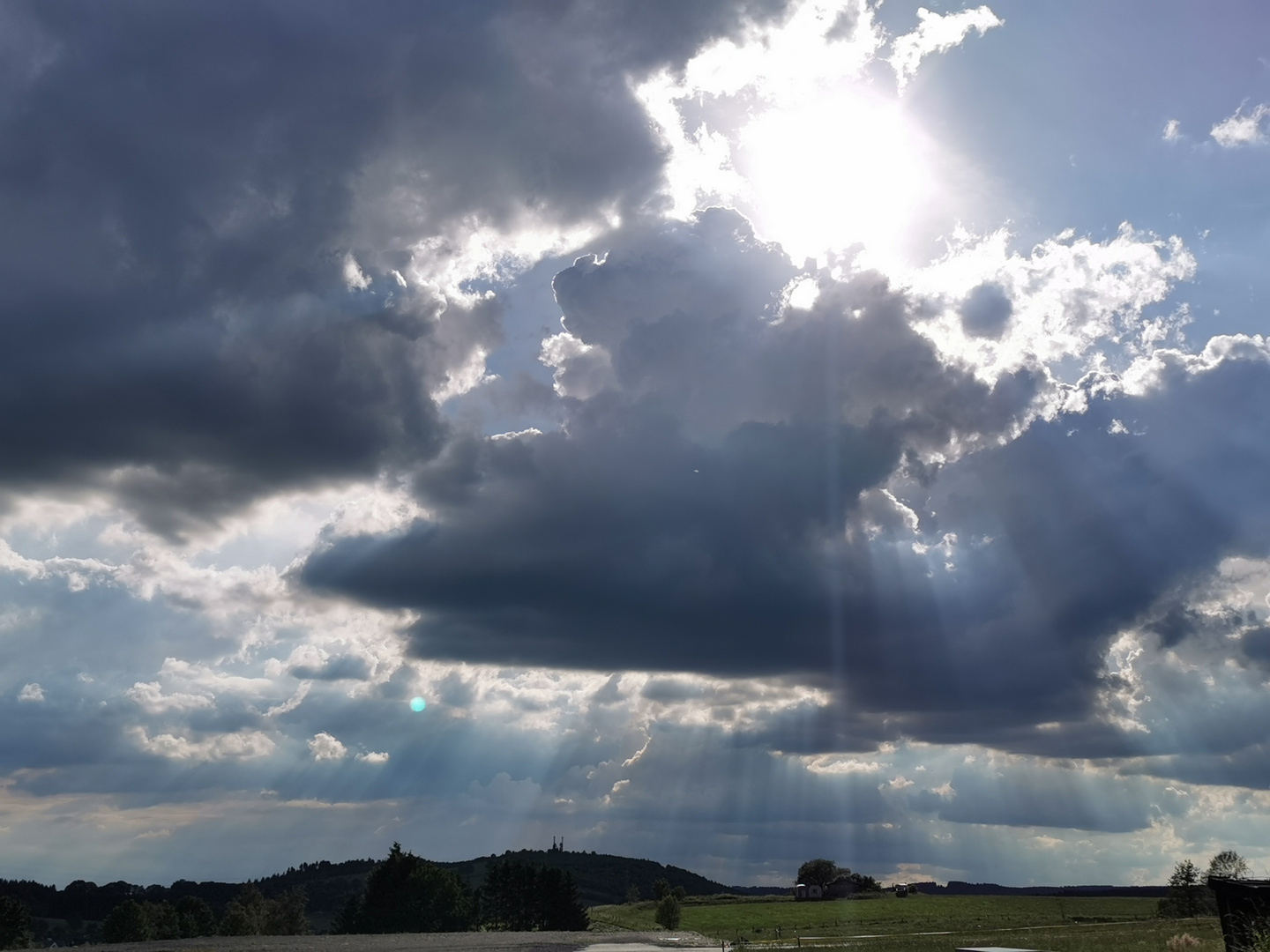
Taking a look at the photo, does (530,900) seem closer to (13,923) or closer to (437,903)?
(437,903)

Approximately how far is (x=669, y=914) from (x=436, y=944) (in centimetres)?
7546

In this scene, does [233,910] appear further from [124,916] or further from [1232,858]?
[1232,858]

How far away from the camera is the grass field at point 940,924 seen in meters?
70.6

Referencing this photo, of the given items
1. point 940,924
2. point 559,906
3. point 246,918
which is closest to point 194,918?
point 246,918

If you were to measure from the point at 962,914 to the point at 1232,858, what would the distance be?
193 feet

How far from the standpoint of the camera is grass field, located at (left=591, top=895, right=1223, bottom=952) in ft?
232

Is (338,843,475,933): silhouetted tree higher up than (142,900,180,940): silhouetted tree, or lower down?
higher up

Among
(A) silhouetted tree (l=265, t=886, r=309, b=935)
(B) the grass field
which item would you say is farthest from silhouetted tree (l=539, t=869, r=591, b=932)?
(A) silhouetted tree (l=265, t=886, r=309, b=935)

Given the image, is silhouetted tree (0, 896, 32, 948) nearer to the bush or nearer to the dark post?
the bush

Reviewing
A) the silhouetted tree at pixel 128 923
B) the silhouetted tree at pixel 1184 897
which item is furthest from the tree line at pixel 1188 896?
the silhouetted tree at pixel 128 923

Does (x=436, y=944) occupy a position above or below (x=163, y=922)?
above

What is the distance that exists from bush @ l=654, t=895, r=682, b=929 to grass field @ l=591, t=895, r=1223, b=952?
2.27m

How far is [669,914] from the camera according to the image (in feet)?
501

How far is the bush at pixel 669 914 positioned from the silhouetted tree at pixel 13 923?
98.3 metres
